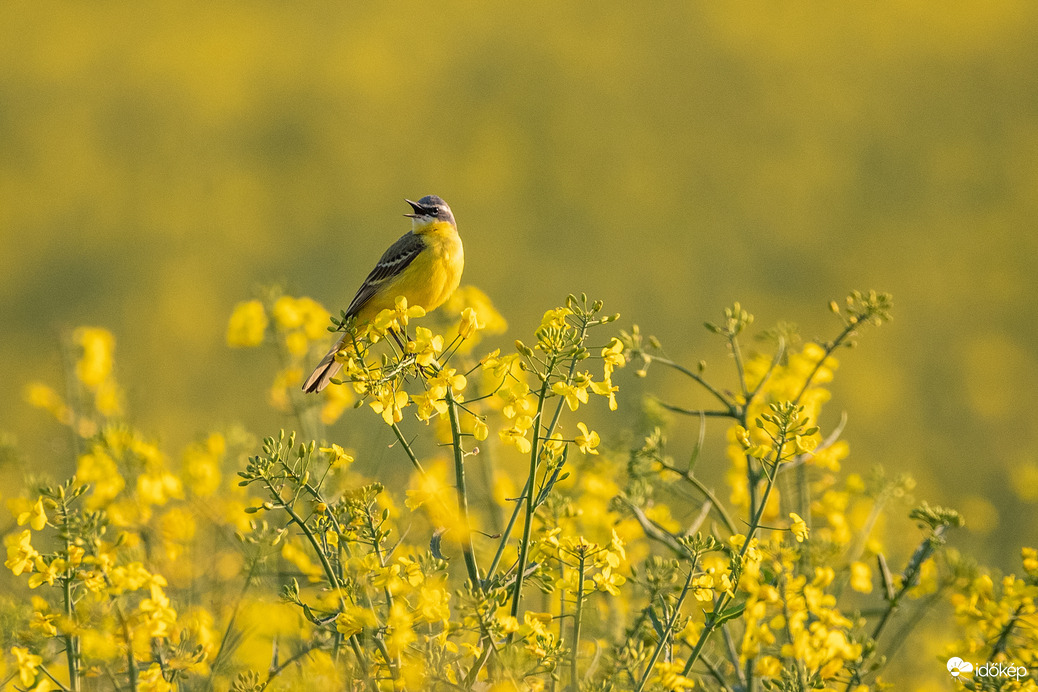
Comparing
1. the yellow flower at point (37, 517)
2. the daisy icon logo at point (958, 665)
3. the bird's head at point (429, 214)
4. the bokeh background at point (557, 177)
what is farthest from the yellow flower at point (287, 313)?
the bokeh background at point (557, 177)

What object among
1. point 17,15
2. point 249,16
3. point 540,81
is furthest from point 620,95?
point 17,15

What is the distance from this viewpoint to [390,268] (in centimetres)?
421

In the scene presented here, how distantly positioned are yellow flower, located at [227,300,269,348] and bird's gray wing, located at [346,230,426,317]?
1.10ft

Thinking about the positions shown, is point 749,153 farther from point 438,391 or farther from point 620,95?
point 438,391

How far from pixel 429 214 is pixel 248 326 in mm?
930

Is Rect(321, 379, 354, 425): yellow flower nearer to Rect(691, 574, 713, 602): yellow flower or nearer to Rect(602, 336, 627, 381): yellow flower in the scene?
Rect(602, 336, 627, 381): yellow flower

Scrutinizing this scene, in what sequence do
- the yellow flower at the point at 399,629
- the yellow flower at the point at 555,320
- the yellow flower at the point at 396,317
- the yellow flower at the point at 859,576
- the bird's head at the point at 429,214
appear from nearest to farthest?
1. the yellow flower at the point at 399,629
2. the yellow flower at the point at 555,320
3. the yellow flower at the point at 396,317
4. the yellow flower at the point at 859,576
5. the bird's head at the point at 429,214

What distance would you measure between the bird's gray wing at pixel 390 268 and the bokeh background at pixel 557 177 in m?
8.00

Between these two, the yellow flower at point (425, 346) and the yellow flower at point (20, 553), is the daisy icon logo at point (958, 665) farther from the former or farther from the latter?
the yellow flower at point (20, 553)

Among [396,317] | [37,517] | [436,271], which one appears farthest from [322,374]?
[37,517]

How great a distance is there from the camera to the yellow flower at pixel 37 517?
2.28 m

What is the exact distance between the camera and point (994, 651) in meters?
2.59

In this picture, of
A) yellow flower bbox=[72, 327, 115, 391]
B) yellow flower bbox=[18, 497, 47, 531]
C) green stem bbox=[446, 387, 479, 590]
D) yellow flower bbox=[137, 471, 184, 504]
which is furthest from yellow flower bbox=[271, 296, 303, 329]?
green stem bbox=[446, 387, 479, 590]

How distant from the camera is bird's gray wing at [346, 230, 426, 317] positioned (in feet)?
13.7
